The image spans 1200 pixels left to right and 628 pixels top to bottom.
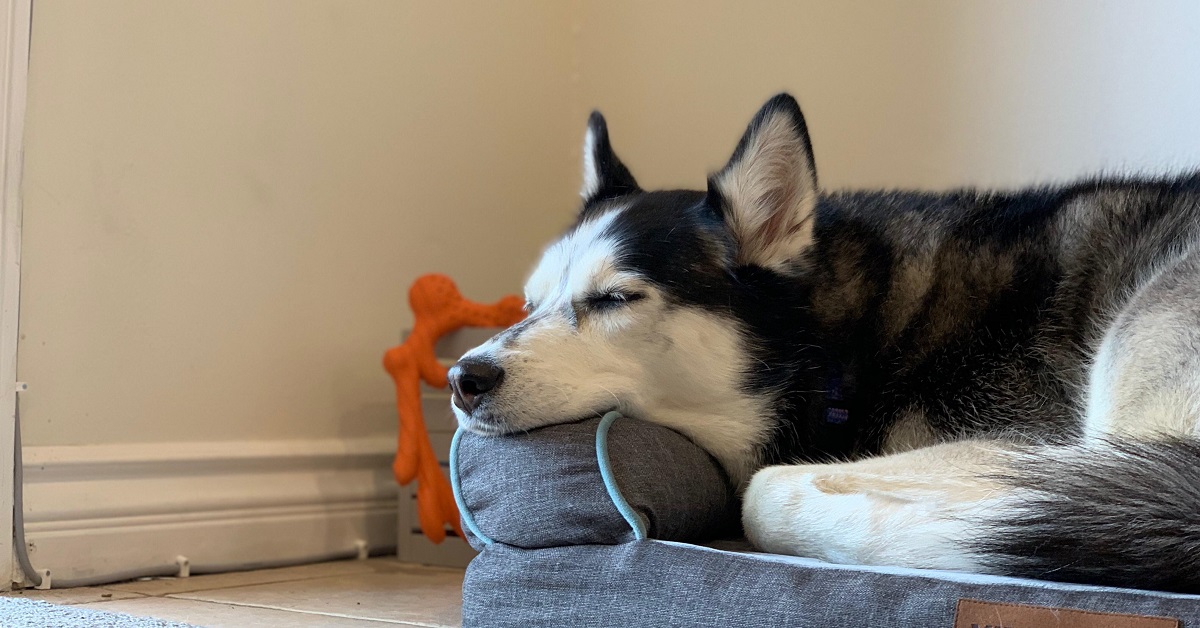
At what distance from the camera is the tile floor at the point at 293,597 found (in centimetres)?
205

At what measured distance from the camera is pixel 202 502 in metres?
2.65

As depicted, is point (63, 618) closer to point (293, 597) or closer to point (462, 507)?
point (293, 597)

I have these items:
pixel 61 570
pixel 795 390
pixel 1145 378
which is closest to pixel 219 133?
pixel 61 570

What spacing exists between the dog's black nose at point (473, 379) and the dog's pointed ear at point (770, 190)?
0.51 metres

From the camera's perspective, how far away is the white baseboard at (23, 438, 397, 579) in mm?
2371

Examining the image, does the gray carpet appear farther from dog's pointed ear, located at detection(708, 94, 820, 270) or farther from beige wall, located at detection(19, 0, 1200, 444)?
dog's pointed ear, located at detection(708, 94, 820, 270)

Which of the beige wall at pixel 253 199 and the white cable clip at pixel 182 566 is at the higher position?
the beige wall at pixel 253 199

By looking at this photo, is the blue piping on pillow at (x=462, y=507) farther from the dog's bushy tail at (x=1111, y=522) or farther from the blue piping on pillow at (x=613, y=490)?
the dog's bushy tail at (x=1111, y=522)

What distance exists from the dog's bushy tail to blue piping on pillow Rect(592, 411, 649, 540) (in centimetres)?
48

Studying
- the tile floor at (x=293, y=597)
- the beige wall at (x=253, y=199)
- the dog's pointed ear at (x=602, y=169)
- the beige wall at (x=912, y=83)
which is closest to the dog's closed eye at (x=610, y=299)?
the dog's pointed ear at (x=602, y=169)

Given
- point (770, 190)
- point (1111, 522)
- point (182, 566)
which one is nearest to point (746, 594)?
point (1111, 522)

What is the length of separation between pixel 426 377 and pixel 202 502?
0.64 meters

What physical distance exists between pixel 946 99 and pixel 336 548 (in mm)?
2116

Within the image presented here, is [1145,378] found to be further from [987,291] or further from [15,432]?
[15,432]
